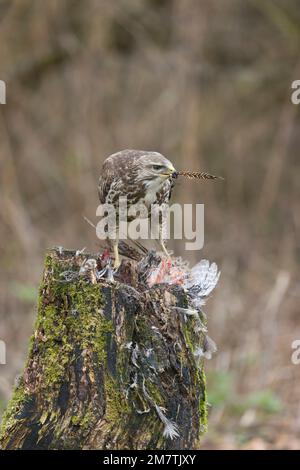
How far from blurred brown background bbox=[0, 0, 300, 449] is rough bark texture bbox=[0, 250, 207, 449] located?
4.82 m

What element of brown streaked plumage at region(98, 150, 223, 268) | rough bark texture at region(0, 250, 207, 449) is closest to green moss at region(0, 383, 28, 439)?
rough bark texture at region(0, 250, 207, 449)

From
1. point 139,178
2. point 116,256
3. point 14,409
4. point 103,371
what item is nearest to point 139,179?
point 139,178

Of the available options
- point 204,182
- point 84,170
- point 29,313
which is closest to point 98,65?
point 84,170

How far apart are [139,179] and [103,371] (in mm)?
1291

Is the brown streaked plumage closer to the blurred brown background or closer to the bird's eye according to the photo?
the bird's eye

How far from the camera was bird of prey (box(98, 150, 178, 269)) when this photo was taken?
14.3ft

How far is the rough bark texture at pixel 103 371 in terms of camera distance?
3.51m

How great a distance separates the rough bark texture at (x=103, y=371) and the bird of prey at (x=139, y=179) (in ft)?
2.16

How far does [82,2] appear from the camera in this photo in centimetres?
1080

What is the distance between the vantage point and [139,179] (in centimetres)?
443

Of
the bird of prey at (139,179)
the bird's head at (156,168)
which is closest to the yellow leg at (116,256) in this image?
the bird of prey at (139,179)

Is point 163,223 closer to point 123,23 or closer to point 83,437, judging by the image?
point 83,437

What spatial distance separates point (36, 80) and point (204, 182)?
3.11m

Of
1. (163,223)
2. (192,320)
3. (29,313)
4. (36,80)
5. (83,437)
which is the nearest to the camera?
(83,437)
